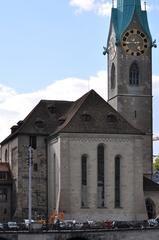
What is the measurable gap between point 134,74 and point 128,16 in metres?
8.50

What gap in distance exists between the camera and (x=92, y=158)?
3824 inches

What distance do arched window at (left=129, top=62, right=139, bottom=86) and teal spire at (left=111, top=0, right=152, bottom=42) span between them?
14.1 ft

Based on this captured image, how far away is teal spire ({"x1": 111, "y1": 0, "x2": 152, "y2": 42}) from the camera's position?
116 m

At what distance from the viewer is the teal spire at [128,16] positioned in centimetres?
11638

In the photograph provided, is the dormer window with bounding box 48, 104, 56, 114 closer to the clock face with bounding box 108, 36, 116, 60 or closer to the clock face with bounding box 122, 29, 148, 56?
the clock face with bounding box 108, 36, 116, 60

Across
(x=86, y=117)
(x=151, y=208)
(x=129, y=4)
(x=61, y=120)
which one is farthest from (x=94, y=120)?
(x=129, y=4)

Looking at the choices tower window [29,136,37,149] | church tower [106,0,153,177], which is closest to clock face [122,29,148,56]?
church tower [106,0,153,177]

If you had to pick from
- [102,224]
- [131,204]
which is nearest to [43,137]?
[131,204]

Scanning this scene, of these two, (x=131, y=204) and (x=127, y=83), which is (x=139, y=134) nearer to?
(x=131, y=204)

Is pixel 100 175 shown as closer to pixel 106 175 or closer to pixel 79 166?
pixel 106 175

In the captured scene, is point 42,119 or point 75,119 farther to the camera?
point 42,119

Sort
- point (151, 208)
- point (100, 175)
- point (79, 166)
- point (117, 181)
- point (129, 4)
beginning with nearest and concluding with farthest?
point (79, 166) < point (100, 175) < point (117, 181) < point (151, 208) < point (129, 4)

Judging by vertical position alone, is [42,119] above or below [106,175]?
above

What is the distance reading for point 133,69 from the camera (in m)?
116
